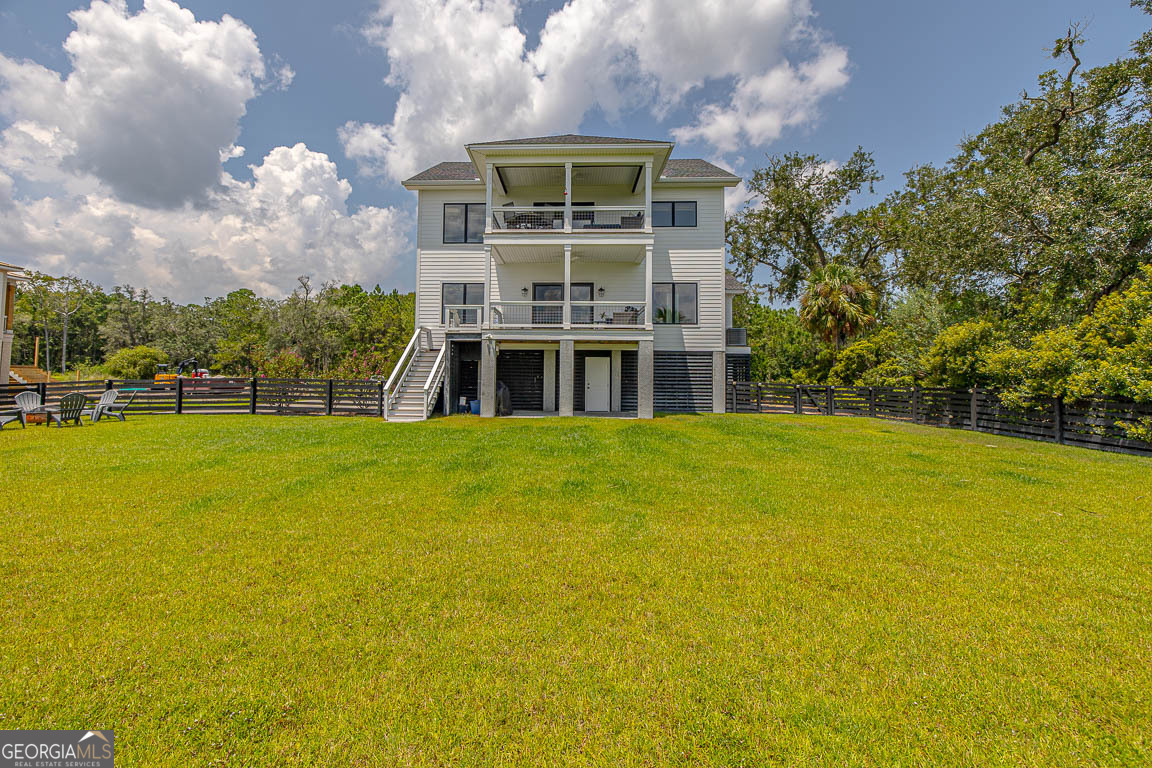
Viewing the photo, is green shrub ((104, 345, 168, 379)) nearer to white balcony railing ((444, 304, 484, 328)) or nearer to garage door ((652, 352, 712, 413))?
white balcony railing ((444, 304, 484, 328))

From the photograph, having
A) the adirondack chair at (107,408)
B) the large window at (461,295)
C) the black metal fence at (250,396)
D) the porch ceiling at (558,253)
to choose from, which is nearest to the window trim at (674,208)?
the porch ceiling at (558,253)

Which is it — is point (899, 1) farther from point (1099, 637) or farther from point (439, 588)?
point (439, 588)

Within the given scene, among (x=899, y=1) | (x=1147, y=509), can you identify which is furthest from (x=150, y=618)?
(x=899, y=1)

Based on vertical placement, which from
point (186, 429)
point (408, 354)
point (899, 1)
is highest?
point (899, 1)

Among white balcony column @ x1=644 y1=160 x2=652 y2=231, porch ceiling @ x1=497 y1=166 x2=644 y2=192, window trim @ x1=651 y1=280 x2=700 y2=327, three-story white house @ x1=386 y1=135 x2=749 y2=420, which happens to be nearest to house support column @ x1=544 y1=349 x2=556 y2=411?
three-story white house @ x1=386 y1=135 x2=749 y2=420

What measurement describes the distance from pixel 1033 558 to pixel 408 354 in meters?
16.4

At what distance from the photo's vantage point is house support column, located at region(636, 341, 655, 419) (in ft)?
50.3

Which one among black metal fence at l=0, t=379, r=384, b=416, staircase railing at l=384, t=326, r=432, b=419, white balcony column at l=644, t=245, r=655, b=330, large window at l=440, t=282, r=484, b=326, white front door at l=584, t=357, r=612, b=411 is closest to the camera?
staircase railing at l=384, t=326, r=432, b=419

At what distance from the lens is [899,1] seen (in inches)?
610

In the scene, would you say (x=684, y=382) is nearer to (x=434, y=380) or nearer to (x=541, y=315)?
(x=541, y=315)

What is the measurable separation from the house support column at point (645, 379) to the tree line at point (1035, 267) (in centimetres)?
1002

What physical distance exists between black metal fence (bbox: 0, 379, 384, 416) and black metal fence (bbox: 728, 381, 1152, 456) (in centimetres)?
1446

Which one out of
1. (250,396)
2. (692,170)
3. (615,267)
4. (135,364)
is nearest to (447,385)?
(250,396)

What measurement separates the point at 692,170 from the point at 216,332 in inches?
2116
